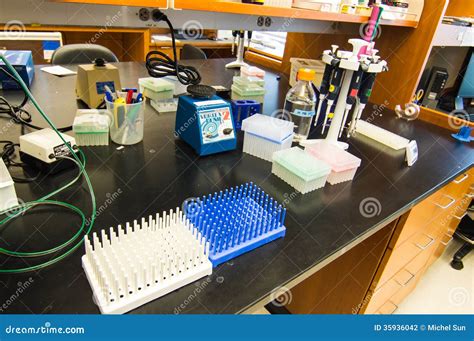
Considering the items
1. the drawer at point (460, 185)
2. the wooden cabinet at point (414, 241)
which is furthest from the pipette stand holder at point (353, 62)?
the drawer at point (460, 185)

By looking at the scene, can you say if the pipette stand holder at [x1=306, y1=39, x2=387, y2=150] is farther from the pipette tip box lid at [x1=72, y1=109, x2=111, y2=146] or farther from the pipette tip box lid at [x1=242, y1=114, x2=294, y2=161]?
the pipette tip box lid at [x1=72, y1=109, x2=111, y2=146]

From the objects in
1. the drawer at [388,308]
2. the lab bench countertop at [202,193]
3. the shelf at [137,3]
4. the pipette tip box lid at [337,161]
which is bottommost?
the drawer at [388,308]

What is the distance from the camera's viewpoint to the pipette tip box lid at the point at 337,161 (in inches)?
36.4

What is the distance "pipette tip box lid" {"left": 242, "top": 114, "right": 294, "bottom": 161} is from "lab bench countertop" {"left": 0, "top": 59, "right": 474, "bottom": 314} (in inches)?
1.4

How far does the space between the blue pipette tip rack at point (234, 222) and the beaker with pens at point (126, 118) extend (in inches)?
14.2

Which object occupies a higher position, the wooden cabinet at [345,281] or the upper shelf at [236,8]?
the upper shelf at [236,8]

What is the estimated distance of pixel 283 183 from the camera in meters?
0.91

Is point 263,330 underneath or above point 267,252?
underneath

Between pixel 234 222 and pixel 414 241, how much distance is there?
993mm

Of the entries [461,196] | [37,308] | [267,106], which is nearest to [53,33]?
[267,106]

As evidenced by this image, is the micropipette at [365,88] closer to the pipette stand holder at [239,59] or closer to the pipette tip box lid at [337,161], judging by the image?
the pipette tip box lid at [337,161]

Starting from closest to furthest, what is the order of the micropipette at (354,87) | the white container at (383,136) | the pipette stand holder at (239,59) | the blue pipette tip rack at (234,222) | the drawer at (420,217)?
the blue pipette tip rack at (234,222), the micropipette at (354,87), the drawer at (420,217), the white container at (383,136), the pipette stand holder at (239,59)

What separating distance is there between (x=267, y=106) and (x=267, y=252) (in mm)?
899

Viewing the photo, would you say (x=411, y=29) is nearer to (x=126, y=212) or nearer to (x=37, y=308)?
(x=126, y=212)
